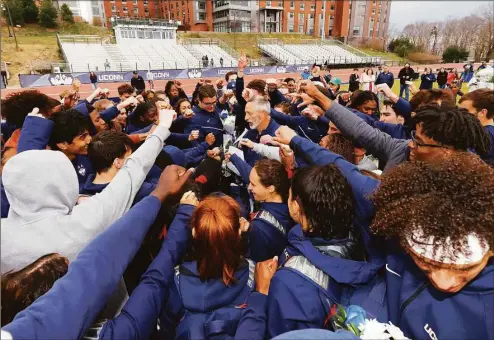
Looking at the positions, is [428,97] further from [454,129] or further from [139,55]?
A: [139,55]

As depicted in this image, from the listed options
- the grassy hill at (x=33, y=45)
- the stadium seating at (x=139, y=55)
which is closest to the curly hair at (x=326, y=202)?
the grassy hill at (x=33, y=45)

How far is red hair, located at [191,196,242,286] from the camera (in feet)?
5.92

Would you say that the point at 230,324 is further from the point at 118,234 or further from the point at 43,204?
the point at 43,204

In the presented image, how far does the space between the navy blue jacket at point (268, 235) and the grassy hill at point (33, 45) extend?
102 feet

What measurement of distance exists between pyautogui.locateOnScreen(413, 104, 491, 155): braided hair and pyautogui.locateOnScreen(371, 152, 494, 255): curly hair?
761 mm

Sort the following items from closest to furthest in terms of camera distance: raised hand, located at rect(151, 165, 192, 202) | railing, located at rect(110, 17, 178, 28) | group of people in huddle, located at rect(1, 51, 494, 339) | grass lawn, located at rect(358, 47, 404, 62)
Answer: group of people in huddle, located at rect(1, 51, 494, 339) < raised hand, located at rect(151, 165, 192, 202) < railing, located at rect(110, 17, 178, 28) < grass lawn, located at rect(358, 47, 404, 62)

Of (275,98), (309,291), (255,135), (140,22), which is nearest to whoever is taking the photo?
(309,291)

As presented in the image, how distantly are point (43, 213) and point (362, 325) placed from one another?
162 cm

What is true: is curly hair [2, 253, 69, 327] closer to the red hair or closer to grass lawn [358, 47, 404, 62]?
the red hair

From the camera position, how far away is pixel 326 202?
1.76m

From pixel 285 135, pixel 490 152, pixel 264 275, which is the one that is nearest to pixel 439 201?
pixel 264 275

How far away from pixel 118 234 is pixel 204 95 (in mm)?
3919

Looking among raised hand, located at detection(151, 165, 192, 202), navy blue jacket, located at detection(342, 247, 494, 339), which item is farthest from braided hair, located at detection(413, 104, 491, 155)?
raised hand, located at detection(151, 165, 192, 202)

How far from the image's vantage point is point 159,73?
26953 millimetres
